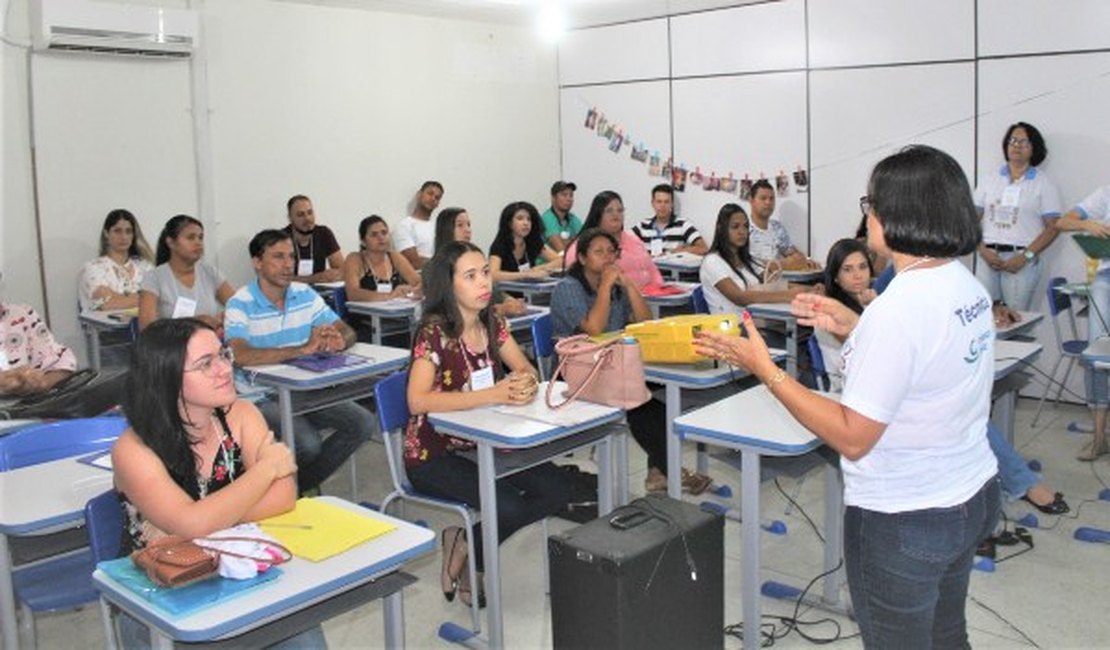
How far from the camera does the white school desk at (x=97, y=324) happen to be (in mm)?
5789

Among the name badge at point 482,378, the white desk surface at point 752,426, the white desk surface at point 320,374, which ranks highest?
the name badge at point 482,378

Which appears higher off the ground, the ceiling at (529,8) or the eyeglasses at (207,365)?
the ceiling at (529,8)

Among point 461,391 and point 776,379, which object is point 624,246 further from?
point 776,379

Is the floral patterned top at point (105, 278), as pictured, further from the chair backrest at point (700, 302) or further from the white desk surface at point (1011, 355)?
the white desk surface at point (1011, 355)

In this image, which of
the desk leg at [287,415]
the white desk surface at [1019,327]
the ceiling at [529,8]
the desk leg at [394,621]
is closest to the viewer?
the desk leg at [394,621]

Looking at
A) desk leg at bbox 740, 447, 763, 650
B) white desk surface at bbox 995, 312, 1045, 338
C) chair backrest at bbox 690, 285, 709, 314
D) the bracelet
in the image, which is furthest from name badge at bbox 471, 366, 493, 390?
white desk surface at bbox 995, 312, 1045, 338

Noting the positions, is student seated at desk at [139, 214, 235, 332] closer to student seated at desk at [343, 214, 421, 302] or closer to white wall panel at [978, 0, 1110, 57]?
student seated at desk at [343, 214, 421, 302]

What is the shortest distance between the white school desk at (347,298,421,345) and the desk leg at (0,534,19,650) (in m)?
3.22

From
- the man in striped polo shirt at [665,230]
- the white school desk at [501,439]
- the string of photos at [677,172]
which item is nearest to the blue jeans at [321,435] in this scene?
the white school desk at [501,439]

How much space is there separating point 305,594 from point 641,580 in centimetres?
91

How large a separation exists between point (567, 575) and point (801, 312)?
36.0 inches

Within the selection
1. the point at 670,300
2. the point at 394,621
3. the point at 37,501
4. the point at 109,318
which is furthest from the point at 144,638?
the point at 109,318

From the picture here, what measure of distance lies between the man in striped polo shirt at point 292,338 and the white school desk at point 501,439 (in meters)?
1.21

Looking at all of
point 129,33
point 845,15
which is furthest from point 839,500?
point 129,33
